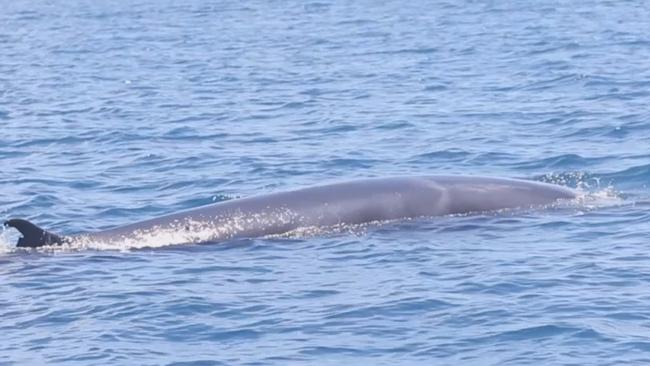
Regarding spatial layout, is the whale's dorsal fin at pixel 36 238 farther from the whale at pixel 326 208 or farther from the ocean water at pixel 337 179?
the ocean water at pixel 337 179

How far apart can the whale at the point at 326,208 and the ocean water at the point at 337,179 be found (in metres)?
0.23

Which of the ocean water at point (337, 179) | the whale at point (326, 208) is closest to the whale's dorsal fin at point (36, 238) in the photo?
the whale at point (326, 208)

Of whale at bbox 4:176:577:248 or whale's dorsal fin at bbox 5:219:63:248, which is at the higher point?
whale's dorsal fin at bbox 5:219:63:248

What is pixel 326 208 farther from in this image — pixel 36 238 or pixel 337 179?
pixel 337 179

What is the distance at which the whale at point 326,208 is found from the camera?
18312 mm

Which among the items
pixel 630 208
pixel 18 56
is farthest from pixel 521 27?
pixel 630 208

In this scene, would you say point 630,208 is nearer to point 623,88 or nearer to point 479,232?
point 479,232

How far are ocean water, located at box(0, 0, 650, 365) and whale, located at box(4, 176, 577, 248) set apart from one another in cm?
23

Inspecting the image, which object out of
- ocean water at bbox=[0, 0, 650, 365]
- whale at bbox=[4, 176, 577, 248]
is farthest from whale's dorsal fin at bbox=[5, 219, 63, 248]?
ocean water at bbox=[0, 0, 650, 365]

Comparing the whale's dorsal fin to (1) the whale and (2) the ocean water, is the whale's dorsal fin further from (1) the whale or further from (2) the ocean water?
(2) the ocean water

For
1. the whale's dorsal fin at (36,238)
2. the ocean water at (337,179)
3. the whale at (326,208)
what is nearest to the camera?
the ocean water at (337,179)

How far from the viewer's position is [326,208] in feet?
61.4

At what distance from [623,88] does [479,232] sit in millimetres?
14999

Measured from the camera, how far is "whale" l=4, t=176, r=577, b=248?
18312 millimetres
